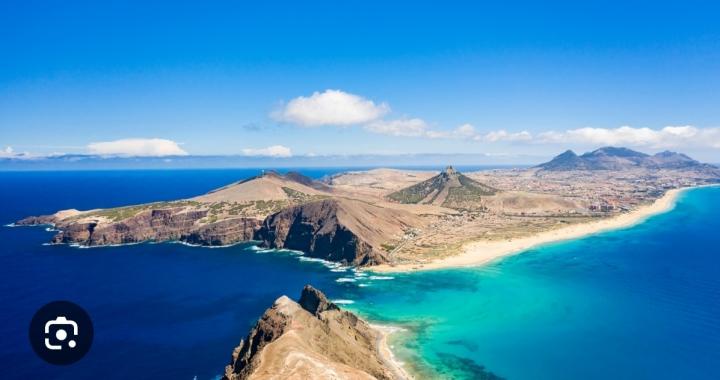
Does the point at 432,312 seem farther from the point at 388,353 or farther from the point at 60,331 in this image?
the point at 60,331

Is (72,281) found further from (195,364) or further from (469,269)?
(469,269)

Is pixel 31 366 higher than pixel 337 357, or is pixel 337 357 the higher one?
pixel 337 357

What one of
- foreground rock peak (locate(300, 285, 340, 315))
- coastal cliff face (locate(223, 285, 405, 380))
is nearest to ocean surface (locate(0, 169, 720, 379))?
coastal cliff face (locate(223, 285, 405, 380))

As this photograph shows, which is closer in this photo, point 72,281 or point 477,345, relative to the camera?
point 477,345

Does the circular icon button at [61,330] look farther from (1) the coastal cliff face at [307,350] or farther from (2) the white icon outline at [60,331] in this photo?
(1) the coastal cliff face at [307,350]

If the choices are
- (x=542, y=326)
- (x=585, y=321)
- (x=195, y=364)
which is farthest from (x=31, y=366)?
(x=585, y=321)

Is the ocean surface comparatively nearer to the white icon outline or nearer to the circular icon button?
the circular icon button
